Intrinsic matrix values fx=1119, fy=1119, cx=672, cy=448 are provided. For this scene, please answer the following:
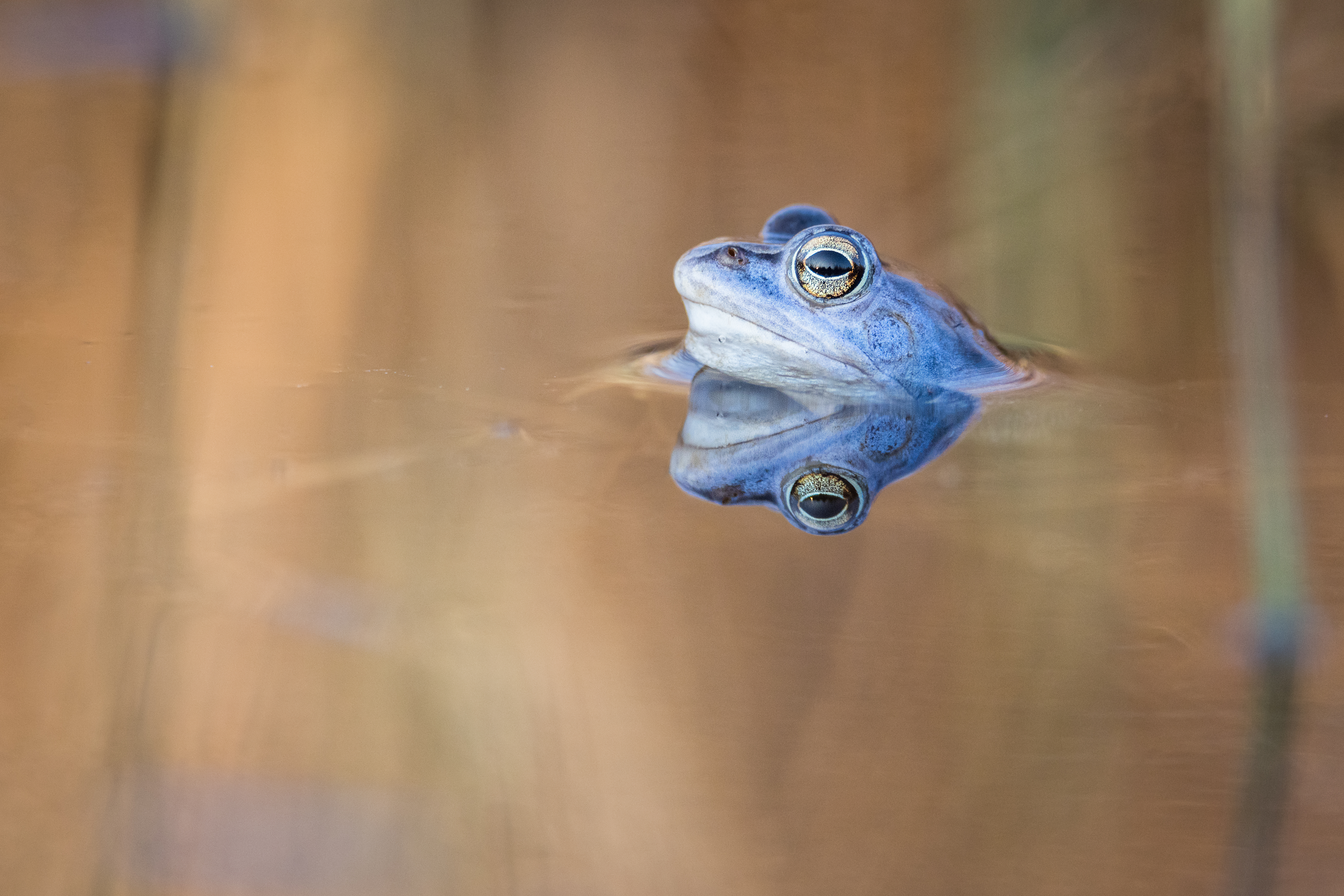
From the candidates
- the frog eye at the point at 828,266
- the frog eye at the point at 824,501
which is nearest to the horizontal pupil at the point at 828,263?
the frog eye at the point at 828,266

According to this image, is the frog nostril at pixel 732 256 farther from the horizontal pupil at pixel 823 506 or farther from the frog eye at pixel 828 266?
the horizontal pupil at pixel 823 506

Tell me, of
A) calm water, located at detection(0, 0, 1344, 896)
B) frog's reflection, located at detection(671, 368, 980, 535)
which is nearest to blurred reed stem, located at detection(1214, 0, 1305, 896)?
calm water, located at detection(0, 0, 1344, 896)

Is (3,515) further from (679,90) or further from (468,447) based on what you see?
(679,90)

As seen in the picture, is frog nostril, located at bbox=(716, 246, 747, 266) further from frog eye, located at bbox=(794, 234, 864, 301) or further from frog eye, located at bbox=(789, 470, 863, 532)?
frog eye, located at bbox=(789, 470, 863, 532)

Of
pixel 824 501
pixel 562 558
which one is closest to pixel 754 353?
Result: pixel 824 501

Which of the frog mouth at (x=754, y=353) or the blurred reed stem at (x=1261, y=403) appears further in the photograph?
the frog mouth at (x=754, y=353)

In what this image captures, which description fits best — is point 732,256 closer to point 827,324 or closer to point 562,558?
point 827,324
